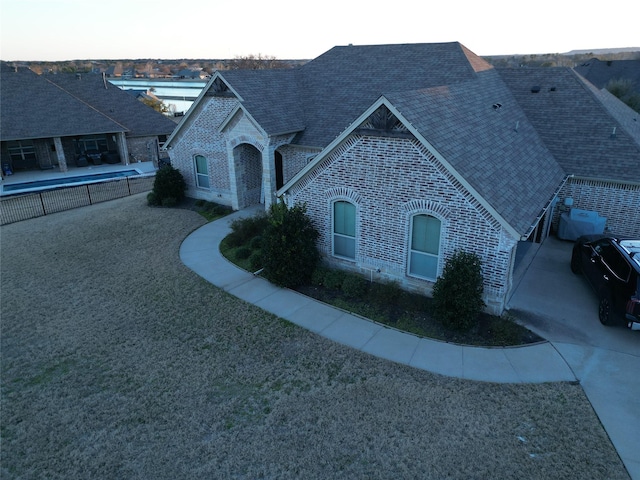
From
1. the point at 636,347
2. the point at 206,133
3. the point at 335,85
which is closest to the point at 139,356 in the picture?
the point at 636,347

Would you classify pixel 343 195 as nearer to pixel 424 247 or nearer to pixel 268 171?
pixel 424 247

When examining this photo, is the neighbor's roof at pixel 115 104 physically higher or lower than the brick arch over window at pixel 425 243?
higher

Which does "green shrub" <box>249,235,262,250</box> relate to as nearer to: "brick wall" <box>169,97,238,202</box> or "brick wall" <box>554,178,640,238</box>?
"brick wall" <box>169,97,238,202</box>

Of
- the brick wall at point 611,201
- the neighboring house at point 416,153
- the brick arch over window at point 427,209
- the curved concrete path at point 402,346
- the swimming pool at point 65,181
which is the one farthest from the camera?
the swimming pool at point 65,181

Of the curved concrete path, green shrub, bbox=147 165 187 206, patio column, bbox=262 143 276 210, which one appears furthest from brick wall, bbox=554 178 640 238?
green shrub, bbox=147 165 187 206

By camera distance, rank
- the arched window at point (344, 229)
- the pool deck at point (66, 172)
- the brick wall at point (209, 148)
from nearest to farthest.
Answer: the arched window at point (344, 229)
the brick wall at point (209, 148)
the pool deck at point (66, 172)

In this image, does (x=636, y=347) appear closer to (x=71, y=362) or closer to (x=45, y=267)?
(x=71, y=362)

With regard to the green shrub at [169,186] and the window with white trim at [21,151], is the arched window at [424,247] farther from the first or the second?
the window with white trim at [21,151]

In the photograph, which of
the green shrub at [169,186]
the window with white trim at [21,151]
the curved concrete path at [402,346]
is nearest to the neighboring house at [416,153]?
the green shrub at [169,186]
